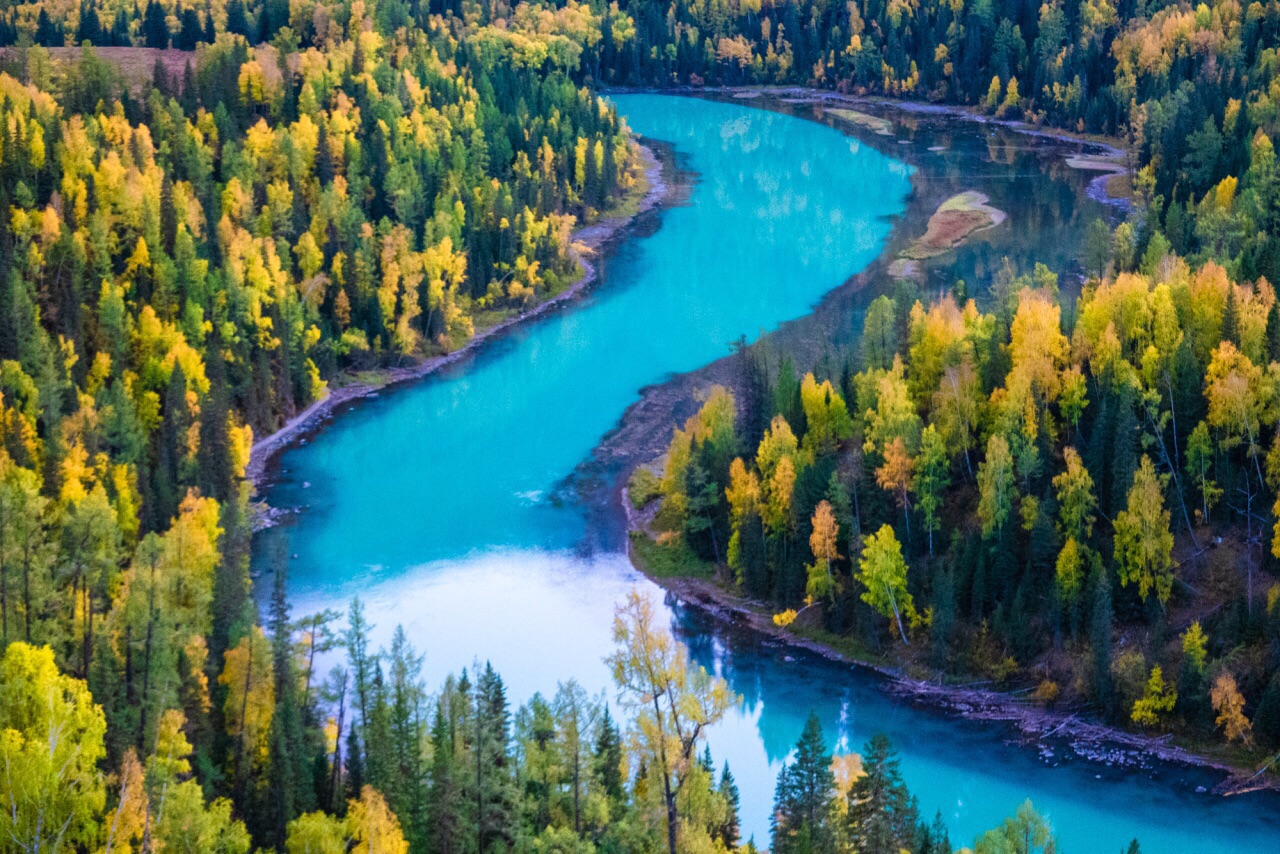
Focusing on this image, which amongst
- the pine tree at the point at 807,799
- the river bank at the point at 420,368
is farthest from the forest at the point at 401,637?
the river bank at the point at 420,368

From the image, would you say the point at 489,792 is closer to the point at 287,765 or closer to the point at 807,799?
the point at 287,765

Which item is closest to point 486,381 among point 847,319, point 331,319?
point 331,319

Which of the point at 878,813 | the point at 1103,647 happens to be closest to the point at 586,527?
the point at 1103,647

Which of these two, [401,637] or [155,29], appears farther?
[155,29]

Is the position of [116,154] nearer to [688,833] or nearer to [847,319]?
[847,319]

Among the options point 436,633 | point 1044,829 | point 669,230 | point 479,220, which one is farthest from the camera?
point 669,230

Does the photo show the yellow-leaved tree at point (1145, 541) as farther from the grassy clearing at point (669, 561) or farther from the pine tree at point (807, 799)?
the pine tree at point (807, 799)
